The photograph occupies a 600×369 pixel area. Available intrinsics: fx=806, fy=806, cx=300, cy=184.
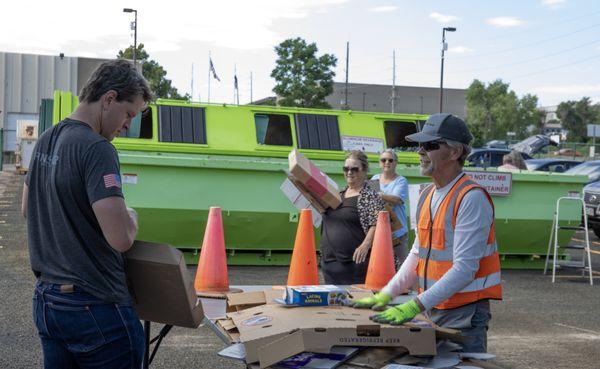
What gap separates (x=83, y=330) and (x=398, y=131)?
35.4 feet

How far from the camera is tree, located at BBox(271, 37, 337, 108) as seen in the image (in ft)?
211

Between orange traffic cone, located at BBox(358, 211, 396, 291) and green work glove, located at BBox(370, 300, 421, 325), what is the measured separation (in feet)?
7.15

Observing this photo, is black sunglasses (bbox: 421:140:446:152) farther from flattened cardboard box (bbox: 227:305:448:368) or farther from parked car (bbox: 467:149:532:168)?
parked car (bbox: 467:149:532:168)

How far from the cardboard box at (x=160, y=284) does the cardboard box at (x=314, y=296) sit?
50 cm

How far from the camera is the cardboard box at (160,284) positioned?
3.38 metres

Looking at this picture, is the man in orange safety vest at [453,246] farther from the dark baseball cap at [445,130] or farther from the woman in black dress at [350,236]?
the woman in black dress at [350,236]

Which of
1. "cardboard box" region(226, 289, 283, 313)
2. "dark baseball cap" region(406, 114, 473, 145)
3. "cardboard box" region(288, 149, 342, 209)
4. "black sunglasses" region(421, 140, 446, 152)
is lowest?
"cardboard box" region(226, 289, 283, 313)

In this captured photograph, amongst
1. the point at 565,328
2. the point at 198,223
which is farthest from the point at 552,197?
the point at 198,223

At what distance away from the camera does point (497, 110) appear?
96.3 metres

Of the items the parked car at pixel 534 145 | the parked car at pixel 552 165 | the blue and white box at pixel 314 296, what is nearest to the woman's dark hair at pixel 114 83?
the blue and white box at pixel 314 296

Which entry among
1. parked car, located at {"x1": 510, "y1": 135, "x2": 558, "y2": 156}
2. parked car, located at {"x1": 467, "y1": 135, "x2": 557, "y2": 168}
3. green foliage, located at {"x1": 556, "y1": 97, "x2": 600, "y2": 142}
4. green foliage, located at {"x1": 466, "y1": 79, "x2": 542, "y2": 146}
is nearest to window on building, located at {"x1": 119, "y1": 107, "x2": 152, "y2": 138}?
parked car, located at {"x1": 467, "y1": 135, "x2": 557, "y2": 168}

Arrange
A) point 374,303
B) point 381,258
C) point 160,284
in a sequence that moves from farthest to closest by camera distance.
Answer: point 381,258, point 374,303, point 160,284

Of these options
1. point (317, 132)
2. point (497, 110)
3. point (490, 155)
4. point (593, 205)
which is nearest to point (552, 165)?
point (490, 155)

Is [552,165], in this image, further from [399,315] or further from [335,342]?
[335,342]
